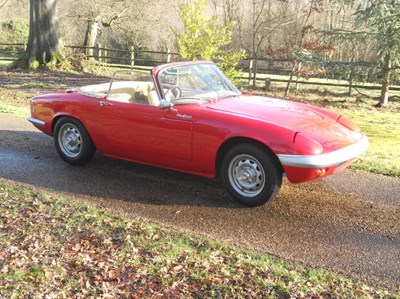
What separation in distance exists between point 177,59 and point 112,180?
21.7 metres

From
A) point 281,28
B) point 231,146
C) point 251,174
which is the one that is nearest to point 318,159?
point 251,174

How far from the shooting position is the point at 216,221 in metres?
4.49

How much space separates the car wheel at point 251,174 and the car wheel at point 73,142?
7.28ft

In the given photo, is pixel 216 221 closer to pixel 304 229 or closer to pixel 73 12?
pixel 304 229

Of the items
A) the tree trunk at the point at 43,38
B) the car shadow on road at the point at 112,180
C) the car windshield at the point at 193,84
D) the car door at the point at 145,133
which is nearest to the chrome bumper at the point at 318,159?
the car shadow on road at the point at 112,180

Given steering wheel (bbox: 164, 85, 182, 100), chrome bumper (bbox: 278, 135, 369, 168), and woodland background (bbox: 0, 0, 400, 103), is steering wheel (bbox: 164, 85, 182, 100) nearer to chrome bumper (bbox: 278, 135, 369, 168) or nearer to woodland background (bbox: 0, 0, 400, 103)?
chrome bumper (bbox: 278, 135, 369, 168)

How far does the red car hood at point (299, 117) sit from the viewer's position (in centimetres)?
465

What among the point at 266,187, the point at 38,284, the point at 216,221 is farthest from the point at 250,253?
the point at 38,284

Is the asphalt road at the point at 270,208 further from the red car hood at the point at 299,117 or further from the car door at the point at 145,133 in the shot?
the red car hood at the point at 299,117

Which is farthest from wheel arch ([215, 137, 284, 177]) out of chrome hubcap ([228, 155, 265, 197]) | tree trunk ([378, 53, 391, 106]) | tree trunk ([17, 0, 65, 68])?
tree trunk ([17, 0, 65, 68])

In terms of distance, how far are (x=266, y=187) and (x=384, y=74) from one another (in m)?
14.2

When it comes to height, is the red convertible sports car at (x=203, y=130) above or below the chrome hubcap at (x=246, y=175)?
above

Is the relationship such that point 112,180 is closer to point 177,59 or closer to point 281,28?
point 281,28

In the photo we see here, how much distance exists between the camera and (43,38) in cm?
2109
